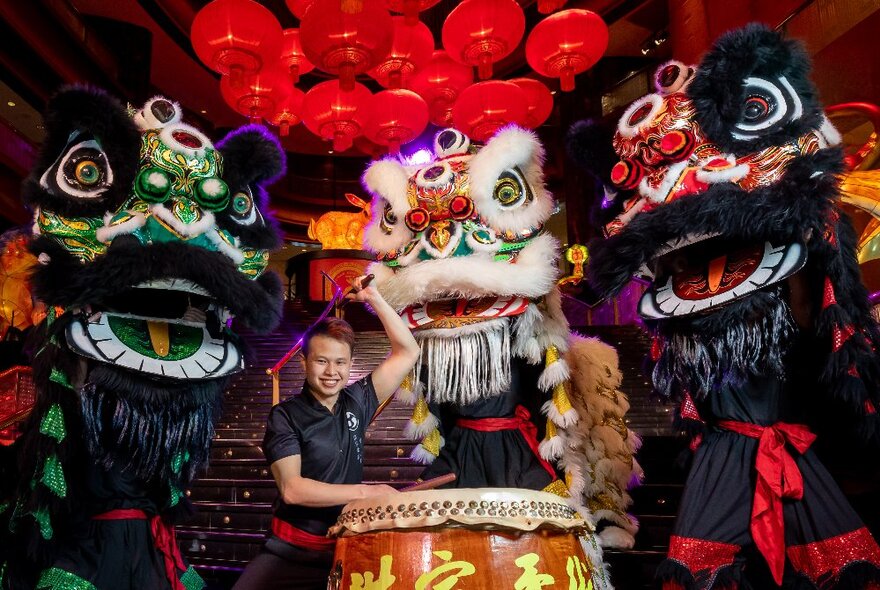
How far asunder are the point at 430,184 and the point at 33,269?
4.63 ft

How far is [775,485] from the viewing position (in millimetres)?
2062

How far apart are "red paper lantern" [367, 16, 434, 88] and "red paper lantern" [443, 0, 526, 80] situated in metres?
0.40

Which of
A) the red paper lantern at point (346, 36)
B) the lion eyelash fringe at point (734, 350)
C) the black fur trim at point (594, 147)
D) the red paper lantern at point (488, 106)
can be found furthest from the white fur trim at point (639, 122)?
the red paper lantern at point (488, 106)

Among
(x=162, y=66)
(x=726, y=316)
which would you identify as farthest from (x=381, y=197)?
(x=162, y=66)

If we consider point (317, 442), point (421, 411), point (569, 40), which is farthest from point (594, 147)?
point (569, 40)

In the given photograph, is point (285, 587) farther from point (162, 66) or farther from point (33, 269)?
point (162, 66)

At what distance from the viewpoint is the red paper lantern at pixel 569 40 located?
5.59 metres

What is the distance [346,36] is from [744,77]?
9.61ft

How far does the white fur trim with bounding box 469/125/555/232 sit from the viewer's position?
9.14ft

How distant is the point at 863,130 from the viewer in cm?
513

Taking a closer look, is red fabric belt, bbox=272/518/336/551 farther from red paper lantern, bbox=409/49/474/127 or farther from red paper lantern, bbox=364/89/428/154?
red paper lantern, bbox=409/49/474/127

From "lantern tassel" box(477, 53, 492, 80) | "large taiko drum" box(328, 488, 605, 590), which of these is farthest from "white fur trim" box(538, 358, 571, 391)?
"lantern tassel" box(477, 53, 492, 80)

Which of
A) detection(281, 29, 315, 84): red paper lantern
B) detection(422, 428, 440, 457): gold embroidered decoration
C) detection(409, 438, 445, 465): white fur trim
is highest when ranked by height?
detection(281, 29, 315, 84): red paper lantern

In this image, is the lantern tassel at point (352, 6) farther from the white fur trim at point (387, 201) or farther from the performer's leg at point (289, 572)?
the performer's leg at point (289, 572)
